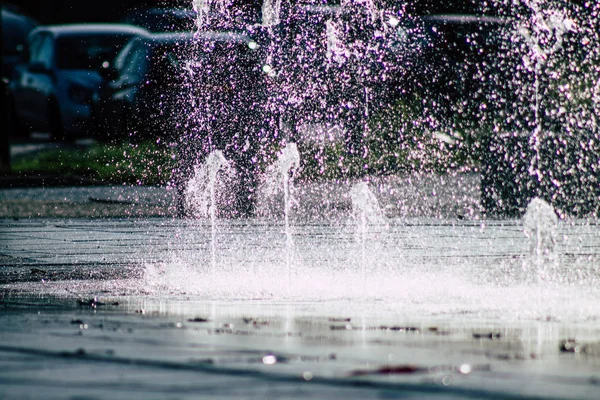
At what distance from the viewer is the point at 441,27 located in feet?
58.4

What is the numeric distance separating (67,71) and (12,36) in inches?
223

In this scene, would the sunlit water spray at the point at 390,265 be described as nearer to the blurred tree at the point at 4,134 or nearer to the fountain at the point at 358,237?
the fountain at the point at 358,237

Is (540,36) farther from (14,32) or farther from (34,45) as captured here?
(14,32)

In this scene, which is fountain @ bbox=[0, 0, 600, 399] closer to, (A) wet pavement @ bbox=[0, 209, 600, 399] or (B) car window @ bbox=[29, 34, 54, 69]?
(A) wet pavement @ bbox=[0, 209, 600, 399]

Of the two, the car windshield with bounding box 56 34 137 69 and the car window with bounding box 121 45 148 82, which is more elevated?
the car windshield with bounding box 56 34 137 69

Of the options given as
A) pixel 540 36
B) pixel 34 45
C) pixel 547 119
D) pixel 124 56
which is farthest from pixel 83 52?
pixel 547 119

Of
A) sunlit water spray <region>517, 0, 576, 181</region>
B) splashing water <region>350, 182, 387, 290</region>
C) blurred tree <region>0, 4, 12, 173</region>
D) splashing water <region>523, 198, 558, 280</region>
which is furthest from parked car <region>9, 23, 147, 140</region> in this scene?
splashing water <region>523, 198, 558, 280</region>

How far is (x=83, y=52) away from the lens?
19.9 m

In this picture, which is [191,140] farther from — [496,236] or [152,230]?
[496,236]

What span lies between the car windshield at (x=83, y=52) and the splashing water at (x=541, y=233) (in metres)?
8.34

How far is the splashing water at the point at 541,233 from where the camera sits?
8761 millimetres

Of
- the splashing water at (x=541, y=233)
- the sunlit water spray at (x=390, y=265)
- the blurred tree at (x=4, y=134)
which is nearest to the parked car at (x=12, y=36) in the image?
the blurred tree at (x=4, y=134)

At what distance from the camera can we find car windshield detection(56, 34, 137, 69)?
64.3ft

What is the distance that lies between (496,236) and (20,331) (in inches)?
233
